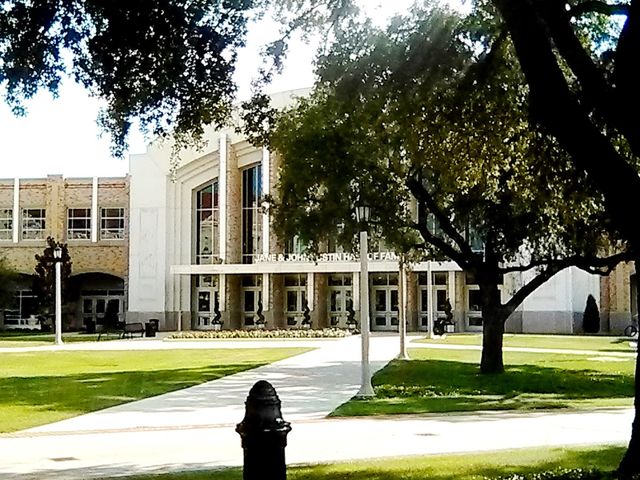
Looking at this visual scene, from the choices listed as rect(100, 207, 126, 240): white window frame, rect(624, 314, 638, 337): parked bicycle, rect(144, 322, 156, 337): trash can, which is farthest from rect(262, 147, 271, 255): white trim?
rect(624, 314, 638, 337): parked bicycle

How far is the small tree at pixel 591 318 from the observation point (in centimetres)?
5394

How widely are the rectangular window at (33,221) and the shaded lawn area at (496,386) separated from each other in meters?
40.6

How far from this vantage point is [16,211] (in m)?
63.9

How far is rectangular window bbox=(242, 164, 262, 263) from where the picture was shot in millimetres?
60375

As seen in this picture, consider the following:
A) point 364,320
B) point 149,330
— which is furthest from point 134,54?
point 149,330

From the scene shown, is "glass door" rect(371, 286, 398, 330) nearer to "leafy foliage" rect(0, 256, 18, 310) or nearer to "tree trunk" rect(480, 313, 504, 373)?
"leafy foliage" rect(0, 256, 18, 310)

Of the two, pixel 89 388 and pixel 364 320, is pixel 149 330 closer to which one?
pixel 89 388

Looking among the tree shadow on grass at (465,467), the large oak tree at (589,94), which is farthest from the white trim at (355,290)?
the large oak tree at (589,94)

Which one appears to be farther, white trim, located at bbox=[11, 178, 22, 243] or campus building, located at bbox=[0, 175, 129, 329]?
white trim, located at bbox=[11, 178, 22, 243]

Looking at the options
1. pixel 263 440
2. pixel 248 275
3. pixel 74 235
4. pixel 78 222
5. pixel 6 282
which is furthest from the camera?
pixel 78 222

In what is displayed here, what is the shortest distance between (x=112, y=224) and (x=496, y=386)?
4634 centimetres

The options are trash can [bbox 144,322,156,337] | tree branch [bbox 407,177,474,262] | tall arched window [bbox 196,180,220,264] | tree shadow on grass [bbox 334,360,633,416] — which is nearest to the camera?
tree shadow on grass [bbox 334,360,633,416]

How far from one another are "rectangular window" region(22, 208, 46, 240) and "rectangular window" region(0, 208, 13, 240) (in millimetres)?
864

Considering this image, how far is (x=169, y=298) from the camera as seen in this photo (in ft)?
199
